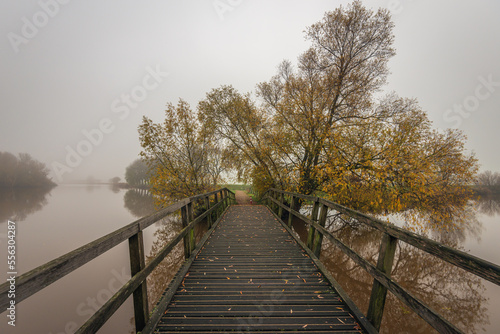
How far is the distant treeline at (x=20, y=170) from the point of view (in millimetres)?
54625

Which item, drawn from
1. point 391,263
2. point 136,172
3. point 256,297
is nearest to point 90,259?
point 256,297

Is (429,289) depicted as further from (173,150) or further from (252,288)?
(173,150)

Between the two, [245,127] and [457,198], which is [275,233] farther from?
[245,127]

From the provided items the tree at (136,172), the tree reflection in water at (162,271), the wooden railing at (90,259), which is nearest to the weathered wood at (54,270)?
the wooden railing at (90,259)

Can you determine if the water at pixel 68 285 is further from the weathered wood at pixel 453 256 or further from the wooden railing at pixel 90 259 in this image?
the weathered wood at pixel 453 256

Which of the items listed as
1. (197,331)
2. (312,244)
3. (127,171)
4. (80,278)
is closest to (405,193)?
(312,244)

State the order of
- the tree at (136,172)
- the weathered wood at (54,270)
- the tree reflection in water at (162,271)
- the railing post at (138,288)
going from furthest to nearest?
the tree at (136,172) → the tree reflection in water at (162,271) → the railing post at (138,288) → the weathered wood at (54,270)

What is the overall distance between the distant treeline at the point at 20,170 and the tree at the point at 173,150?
237 feet

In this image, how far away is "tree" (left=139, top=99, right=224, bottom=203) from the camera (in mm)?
11188

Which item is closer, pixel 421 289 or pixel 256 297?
pixel 256 297

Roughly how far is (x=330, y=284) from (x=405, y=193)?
5.93 meters

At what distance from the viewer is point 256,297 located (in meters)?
2.93

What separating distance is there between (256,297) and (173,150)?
1069cm

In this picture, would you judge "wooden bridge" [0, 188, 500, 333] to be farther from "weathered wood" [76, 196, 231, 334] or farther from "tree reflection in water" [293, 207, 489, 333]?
"tree reflection in water" [293, 207, 489, 333]
